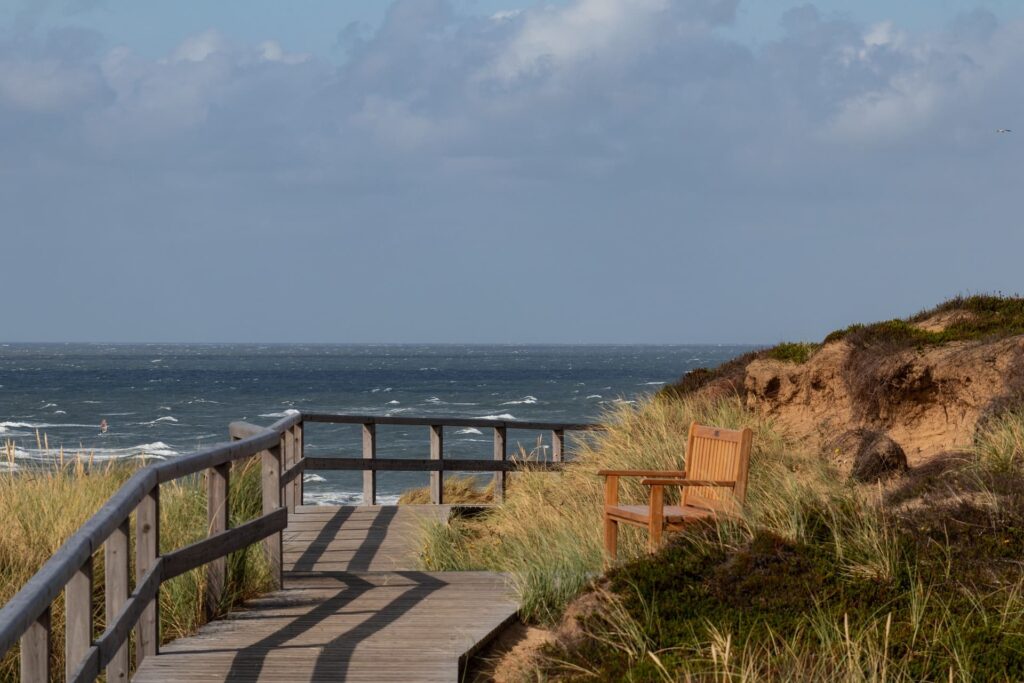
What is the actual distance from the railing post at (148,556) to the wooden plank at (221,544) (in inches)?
6.3

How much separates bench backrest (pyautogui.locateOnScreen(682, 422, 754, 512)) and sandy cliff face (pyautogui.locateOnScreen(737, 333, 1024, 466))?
3918 millimetres

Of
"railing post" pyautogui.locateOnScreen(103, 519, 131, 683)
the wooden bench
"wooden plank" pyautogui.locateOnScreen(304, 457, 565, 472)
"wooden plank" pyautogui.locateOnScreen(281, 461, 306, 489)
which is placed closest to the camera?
"railing post" pyautogui.locateOnScreen(103, 519, 131, 683)

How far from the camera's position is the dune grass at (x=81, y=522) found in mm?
7055

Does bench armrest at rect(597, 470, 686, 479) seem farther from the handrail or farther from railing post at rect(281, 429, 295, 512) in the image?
railing post at rect(281, 429, 295, 512)

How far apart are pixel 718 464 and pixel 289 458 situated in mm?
4666

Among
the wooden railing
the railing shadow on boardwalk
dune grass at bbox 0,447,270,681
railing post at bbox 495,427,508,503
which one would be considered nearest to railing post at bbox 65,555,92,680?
the wooden railing

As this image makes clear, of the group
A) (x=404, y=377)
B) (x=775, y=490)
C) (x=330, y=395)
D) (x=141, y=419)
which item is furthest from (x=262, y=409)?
(x=775, y=490)

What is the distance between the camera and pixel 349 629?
684 centimetres

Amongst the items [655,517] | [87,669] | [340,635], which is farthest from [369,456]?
[87,669]

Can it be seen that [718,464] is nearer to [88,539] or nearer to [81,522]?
[81,522]

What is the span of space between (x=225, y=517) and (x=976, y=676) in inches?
159

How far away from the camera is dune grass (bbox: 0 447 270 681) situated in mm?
7055

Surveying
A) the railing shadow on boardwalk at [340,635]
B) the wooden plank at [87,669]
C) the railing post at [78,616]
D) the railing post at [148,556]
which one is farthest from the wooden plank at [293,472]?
the railing post at [78,616]

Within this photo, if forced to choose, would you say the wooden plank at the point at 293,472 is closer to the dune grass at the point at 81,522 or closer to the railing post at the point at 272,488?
the dune grass at the point at 81,522
